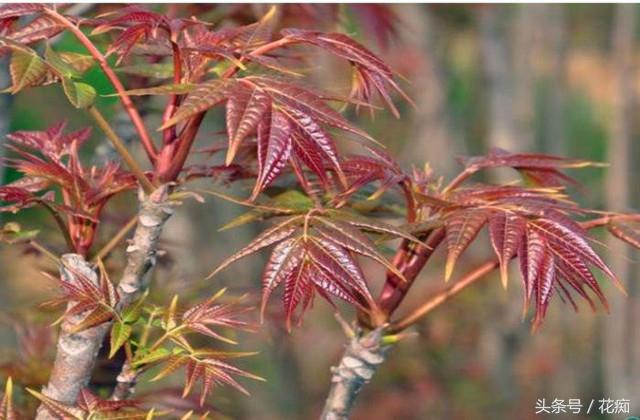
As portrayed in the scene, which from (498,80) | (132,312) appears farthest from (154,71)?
(498,80)

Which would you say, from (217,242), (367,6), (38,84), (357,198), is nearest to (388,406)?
(217,242)

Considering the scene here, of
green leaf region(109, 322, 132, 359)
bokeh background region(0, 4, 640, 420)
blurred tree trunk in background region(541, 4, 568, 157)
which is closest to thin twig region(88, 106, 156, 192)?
green leaf region(109, 322, 132, 359)

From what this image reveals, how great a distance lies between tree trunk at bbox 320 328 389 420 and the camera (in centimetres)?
103

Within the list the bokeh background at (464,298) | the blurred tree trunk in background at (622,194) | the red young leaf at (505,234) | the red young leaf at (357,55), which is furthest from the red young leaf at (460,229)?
the blurred tree trunk in background at (622,194)

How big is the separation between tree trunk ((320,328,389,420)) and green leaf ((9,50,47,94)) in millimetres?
411

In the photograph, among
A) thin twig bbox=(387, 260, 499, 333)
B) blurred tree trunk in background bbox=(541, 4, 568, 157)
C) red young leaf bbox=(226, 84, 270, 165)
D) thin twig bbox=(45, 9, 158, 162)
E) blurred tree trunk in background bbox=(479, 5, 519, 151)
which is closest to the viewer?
red young leaf bbox=(226, 84, 270, 165)

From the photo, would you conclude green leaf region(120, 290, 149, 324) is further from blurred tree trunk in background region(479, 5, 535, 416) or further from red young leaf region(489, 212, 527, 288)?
blurred tree trunk in background region(479, 5, 535, 416)

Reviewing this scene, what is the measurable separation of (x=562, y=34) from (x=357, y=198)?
338 cm

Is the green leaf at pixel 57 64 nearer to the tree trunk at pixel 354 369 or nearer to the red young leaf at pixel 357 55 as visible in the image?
the red young leaf at pixel 357 55

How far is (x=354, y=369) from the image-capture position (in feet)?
3.39

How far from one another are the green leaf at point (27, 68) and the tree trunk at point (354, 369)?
0.41m

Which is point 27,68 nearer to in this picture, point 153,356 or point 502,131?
point 153,356

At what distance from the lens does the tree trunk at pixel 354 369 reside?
1027 mm

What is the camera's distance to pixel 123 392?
3.12ft
